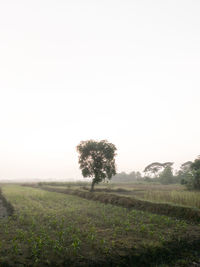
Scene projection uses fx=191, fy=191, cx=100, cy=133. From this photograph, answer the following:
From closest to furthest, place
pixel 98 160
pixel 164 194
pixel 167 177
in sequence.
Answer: pixel 164 194
pixel 98 160
pixel 167 177

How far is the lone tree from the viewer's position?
45.2 m

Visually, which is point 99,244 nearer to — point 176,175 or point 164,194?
point 164,194

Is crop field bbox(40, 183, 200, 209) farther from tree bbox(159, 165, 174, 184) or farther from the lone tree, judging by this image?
tree bbox(159, 165, 174, 184)

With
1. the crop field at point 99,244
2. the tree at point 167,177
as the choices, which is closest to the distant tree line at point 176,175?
the tree at point 167,177

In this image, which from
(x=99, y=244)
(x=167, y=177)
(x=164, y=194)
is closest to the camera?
(x=99, y=244)

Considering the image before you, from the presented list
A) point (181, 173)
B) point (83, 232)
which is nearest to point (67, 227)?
point (83, 232)

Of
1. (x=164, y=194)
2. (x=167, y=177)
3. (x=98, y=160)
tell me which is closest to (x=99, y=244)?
(x=164, y=194)

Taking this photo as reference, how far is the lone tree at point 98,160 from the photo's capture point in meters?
45.2

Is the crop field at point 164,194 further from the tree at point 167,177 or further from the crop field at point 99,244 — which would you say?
the tree at point 167,177

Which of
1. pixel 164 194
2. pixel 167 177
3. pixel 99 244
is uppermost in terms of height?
pixel 167 177

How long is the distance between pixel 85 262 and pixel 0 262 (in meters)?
4.33

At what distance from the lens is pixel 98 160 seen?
45375 millimetres

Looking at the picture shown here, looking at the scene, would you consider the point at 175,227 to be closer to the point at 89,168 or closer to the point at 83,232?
the point at 83,232

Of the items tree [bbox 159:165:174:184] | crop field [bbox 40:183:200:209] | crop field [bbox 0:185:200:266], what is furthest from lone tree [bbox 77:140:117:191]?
tree [bbox 159:165:174:184]
